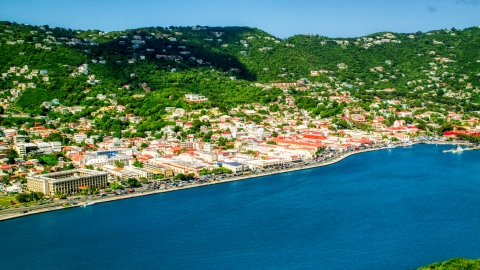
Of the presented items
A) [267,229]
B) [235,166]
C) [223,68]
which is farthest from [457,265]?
[223,68]

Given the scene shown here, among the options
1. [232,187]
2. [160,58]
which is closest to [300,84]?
[160,58]

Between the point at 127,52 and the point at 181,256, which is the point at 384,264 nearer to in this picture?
the point at 181,256

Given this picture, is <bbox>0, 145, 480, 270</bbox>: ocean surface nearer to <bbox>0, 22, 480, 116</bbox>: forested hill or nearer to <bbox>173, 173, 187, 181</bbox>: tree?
<bbox>173, 173, 187, 181</bbox>: tree

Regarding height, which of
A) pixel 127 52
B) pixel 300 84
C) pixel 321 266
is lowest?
pixel 321 266

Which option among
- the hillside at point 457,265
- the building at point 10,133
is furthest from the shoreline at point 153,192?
the building at point 10,133

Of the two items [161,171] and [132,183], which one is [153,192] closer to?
[132,183]

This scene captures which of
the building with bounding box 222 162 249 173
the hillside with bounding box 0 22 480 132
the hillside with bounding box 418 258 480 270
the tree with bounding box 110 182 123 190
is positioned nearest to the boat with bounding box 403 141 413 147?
the hillside with bounding box 0 22 480 132

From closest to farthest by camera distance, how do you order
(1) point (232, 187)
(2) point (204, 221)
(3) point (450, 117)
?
(2) point (204, 221)
(1) point (232, 187)
(3) point (450, 117)
